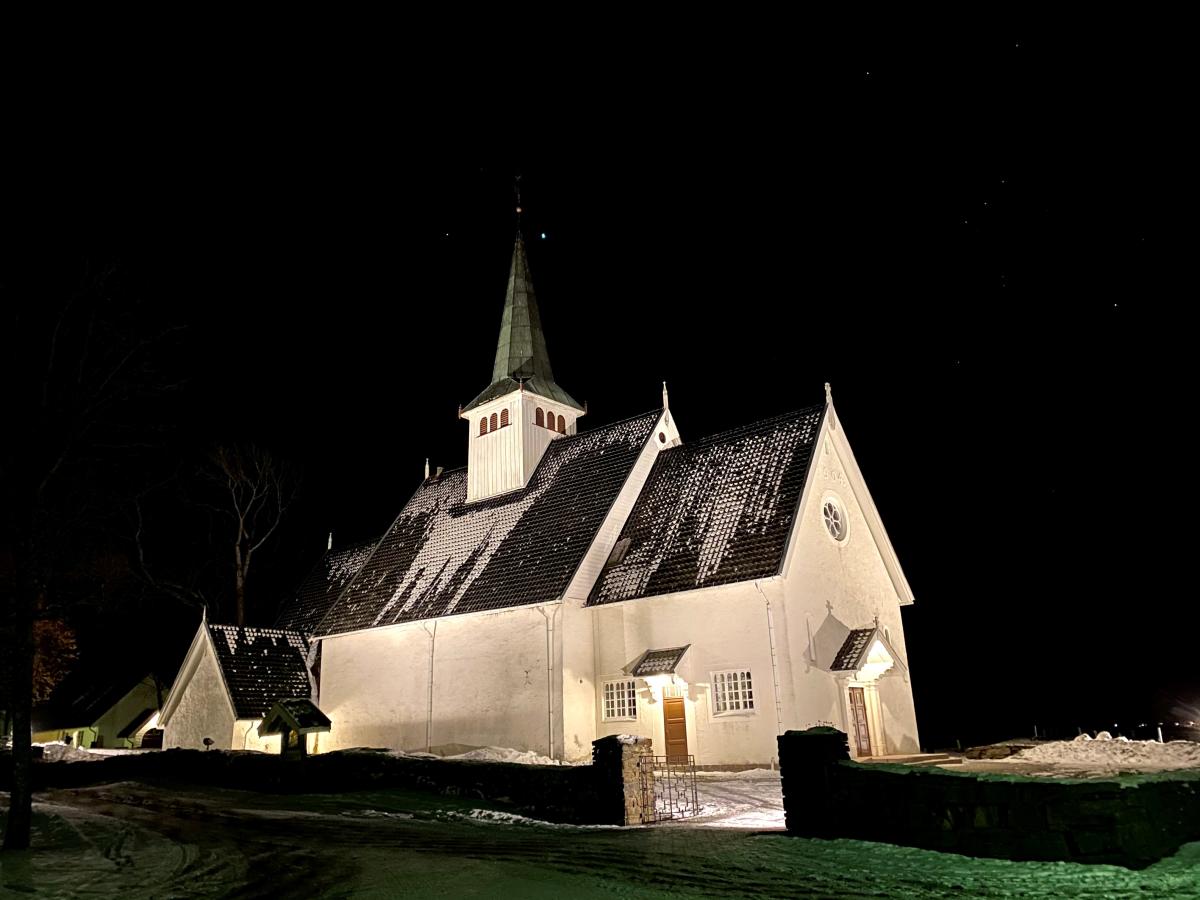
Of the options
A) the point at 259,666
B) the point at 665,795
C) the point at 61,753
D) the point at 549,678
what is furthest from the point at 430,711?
the point at 61,753

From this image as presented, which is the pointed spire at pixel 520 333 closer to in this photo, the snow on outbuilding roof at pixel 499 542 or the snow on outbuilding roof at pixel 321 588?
the snow on outbuilding roof at pixel 499 542

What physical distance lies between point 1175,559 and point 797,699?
29.8 metres

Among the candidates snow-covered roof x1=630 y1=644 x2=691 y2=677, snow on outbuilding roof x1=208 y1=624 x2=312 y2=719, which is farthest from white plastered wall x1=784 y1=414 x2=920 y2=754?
snow on outbuilding roof x1=208 y1=624 x2=312 y2=719

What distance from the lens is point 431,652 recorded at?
86.0 ft

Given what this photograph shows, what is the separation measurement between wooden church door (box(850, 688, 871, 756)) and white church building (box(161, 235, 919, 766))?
0.23 ft

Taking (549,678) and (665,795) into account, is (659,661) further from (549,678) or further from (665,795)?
(665,795)

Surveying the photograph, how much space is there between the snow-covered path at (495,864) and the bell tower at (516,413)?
653 inches

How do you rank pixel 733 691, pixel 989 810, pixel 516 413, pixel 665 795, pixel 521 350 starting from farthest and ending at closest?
pixel 521 350 < pixel 516 413 < pixel 733 691 < pixel 665 795 < pixel 989 810

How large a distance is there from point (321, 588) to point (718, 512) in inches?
690

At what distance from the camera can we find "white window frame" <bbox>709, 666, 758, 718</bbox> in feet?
68.9

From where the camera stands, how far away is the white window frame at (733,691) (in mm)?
20998

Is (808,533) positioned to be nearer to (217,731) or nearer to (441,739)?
(441,739)

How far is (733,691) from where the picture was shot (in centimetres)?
2130

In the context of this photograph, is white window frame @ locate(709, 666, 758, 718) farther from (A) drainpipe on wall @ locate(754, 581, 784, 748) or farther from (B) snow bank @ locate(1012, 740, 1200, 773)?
(B) snow bank @ locate(1012, 740, 1200, 773)
